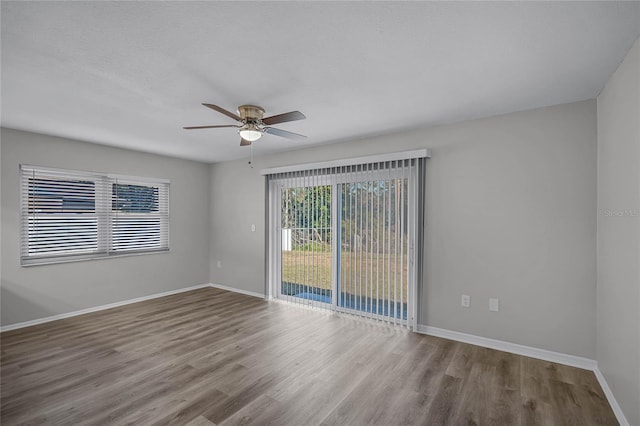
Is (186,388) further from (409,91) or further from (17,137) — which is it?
(17,137)

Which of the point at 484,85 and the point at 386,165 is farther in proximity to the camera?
the point at 386,165

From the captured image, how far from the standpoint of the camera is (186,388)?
A: 245 centimetres

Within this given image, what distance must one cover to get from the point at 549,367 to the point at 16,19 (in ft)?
15.2

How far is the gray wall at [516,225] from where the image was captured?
2.81m

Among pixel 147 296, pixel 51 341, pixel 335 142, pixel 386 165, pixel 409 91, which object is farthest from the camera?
pixel 147 296

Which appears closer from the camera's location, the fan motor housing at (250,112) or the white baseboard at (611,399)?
the white baseboard at (611,399)

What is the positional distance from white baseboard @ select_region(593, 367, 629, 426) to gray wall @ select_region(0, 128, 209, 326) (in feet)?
18.7

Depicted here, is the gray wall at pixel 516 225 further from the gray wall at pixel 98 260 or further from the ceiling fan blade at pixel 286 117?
the gray wall at pixel 98 260

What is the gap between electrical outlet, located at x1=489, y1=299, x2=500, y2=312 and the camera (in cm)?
319

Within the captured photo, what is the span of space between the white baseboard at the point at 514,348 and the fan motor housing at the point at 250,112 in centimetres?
296

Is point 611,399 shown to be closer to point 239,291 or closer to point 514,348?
point 514,348

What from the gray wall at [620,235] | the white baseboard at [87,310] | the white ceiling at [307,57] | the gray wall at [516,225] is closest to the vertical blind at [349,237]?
the gray wall at [516,225]

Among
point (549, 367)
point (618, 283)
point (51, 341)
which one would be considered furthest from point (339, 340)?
point (51, 341)

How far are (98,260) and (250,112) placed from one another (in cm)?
348
